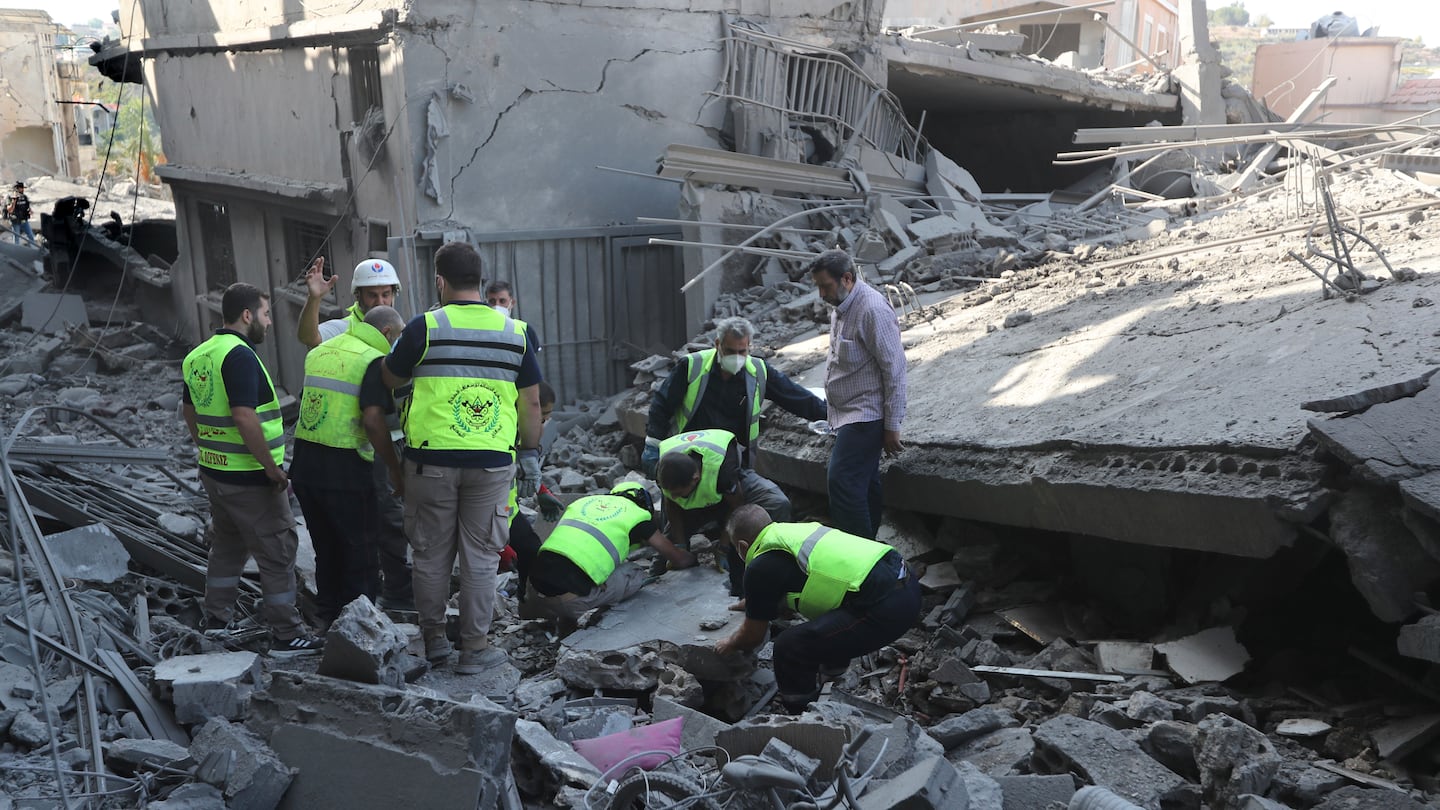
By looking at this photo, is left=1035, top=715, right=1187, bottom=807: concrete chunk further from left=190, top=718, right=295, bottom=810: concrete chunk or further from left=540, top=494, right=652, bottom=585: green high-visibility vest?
left=190, top=718, right=295, bottom=810: concrete chunk

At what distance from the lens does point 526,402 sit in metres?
4.75

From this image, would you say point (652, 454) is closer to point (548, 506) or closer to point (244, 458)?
point (548, 506)

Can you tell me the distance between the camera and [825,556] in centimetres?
433

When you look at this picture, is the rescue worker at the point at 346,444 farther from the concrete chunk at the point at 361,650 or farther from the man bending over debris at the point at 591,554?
the concrete chunk at the point at 361,650

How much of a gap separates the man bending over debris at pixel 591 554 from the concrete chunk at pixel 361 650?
3.61 ft

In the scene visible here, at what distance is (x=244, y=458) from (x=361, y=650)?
145 cm

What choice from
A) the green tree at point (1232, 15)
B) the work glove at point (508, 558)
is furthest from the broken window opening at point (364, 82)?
the green tree at point (1232, 15)

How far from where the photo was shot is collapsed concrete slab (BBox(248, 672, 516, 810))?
3342mm

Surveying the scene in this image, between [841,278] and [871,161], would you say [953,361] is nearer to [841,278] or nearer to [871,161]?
[841,278]

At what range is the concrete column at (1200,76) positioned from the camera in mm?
14531

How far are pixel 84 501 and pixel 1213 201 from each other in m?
10.1

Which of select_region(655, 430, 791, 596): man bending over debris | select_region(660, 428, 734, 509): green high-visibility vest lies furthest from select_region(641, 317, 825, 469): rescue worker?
select_region(660, 428, 734, 509): green high-visibility vest

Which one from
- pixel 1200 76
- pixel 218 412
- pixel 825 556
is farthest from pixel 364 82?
pixel 1200 76

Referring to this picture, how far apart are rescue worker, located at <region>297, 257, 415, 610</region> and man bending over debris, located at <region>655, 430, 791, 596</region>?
130 centimetres
